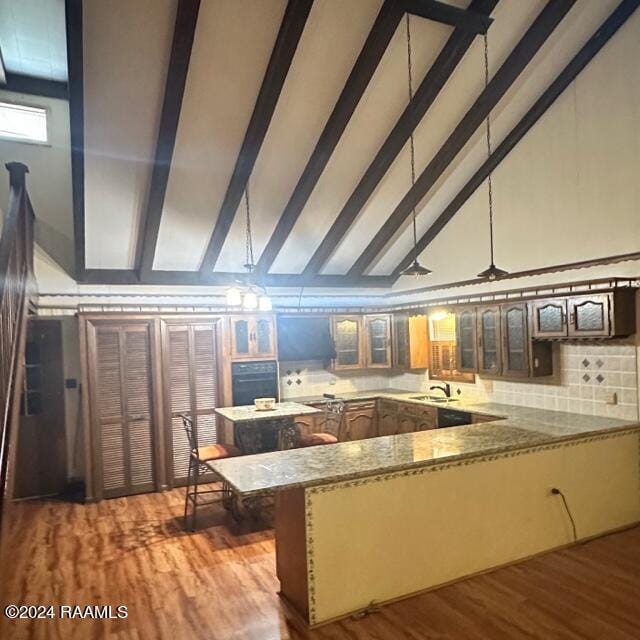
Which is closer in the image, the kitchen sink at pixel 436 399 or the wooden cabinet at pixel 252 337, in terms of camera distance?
the kitchen sink at pixel 436 399

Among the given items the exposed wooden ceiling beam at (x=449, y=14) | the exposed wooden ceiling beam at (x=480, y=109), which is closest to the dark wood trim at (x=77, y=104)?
the exposed wooden ceiling beam at (x=449, y=14)

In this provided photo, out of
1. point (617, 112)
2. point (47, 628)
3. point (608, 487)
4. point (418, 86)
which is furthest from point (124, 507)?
point (617, 112)

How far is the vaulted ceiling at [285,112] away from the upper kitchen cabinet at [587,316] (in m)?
1.70

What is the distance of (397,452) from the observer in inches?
134

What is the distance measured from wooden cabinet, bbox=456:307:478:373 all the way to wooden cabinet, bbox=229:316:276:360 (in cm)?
222

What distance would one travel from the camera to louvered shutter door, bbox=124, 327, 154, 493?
17.6 ft

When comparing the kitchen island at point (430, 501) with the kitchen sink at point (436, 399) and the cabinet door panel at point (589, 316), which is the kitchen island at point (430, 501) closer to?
the cabinet door panel at point (589, 316)

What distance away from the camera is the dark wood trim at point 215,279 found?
5.53m

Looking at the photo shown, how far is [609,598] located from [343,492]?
178cm

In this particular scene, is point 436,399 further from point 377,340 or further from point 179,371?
point 179,371

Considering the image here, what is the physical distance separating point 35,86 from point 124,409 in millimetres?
3554

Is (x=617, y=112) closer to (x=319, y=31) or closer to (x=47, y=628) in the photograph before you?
(x=319, y=31)

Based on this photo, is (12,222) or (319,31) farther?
(319,31)

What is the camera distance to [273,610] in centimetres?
304
